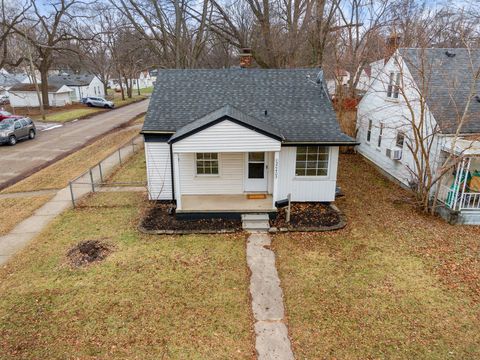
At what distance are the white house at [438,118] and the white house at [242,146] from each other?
131 inches

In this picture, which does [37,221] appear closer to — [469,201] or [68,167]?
[68,167]

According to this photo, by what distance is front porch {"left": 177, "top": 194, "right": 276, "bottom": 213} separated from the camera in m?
11.8

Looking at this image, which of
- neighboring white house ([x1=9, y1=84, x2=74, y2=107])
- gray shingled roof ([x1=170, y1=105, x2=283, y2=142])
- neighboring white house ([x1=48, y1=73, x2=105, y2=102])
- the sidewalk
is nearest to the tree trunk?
neighboring white house ([x1=9, y1=84, x2=74, y2=107])

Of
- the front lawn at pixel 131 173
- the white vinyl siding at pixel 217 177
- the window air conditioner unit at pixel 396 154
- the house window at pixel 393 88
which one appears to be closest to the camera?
the white vinyl siding at pixel 217 177

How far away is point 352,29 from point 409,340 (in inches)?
936

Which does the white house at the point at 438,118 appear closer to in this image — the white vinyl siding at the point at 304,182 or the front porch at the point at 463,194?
the front porch at the point at 463,194

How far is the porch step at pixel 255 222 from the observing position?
11133 mm

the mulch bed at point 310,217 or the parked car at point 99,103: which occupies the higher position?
the parked car at point 99,103

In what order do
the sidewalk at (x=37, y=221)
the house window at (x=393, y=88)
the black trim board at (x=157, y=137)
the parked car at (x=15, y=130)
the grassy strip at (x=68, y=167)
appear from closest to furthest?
1. the sidewalk at (x=37, y=221)
2. the black trim board at (x=157, y=137)
3. the house window at (x=393, y=88)
4. the grassy strip at (x=68, y=167)
5. the parked car at (x=15, y=130)

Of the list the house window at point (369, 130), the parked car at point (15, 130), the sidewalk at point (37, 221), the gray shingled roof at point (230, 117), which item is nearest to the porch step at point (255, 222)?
the gray shingled roof at point (230, 117)

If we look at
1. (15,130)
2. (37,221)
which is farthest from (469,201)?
(15,130)

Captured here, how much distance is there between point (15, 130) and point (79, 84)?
1276 inches

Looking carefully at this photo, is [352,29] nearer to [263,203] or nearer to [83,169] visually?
[263,203]

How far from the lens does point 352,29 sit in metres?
24.8
